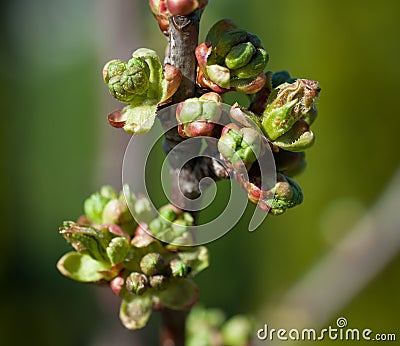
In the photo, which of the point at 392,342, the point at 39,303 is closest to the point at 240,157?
the point at 392,342

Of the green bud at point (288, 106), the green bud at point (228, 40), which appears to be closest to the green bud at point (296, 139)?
the green bud at point (288, 106)

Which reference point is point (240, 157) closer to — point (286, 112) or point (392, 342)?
point (286, 112)

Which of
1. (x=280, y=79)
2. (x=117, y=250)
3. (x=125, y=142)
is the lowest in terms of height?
(x=117, y=250)

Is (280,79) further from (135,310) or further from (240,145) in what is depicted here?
(135,310)

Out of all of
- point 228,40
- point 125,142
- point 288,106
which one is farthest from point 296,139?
point 125,142

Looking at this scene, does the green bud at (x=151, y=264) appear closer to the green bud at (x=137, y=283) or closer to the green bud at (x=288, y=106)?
the green bud at (x=137, y=283)

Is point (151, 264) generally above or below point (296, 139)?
below

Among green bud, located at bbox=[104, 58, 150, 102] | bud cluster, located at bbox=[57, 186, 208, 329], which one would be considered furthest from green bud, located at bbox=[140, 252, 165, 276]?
green bud, located at bbox=[104, 58, 150, 102]
